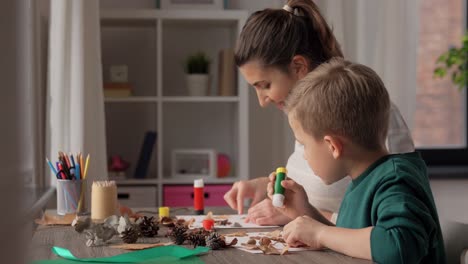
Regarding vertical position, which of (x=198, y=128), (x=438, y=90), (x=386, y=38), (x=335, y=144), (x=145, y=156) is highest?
(x=386, y=38)

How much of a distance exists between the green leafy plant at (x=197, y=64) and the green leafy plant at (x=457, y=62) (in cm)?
125

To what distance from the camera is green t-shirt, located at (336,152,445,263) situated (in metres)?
0.95

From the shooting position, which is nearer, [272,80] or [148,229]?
[148,229]

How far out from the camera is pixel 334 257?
1.05 m

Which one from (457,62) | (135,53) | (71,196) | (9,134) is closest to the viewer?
(9,134)

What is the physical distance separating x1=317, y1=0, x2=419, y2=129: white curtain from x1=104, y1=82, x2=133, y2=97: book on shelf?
1.13 m

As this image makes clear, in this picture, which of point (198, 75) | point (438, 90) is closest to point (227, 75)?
point (198, 75)

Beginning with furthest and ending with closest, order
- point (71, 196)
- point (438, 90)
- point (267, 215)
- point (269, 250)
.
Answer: point (438, 90) < point (71, 196) < point (267, 215) < point (269, 250)

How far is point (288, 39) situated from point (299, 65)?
73 millimetres

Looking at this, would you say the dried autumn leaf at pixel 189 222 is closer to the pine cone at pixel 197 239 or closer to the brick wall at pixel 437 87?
the pine cone at pixel 197 239

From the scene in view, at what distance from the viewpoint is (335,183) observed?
169 centimetres

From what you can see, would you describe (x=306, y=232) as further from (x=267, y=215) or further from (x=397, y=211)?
(x=267, y=215)

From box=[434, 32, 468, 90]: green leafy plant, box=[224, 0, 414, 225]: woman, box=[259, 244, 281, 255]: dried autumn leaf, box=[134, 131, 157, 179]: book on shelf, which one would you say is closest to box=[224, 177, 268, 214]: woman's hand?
box=[224, 0, 414, 225]: woman

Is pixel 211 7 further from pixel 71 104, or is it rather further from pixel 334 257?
pixel 334 257
